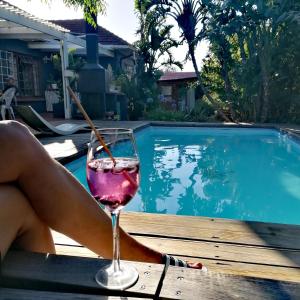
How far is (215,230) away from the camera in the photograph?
1968 millimetres

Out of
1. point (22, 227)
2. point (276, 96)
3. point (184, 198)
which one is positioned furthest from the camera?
point (276, 96)

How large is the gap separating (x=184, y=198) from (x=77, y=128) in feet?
13.7

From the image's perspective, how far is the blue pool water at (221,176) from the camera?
4.18 m

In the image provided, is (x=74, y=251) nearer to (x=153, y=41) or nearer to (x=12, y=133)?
(x=12, y=133)

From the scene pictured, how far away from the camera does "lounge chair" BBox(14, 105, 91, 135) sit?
6.54m

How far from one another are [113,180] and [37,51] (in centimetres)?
1447

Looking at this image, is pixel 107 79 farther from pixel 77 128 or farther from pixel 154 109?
pixel 77 128

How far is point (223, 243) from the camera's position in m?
1.81

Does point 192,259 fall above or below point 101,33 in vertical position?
below

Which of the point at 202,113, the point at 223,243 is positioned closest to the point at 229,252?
the point at 223,243

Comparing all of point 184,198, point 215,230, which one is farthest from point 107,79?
point 215,230

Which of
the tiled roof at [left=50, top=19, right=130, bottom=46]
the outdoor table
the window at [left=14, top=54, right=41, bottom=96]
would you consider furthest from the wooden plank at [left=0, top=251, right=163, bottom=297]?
the tiled roof at [left=50, top=19, right=130, bottom=46]

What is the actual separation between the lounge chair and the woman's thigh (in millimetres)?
5970

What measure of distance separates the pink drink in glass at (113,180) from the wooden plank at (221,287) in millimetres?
202
